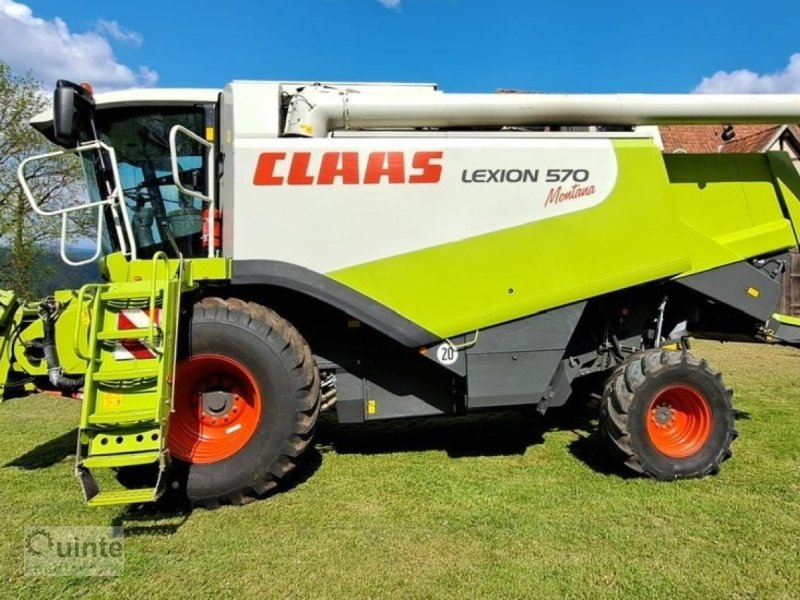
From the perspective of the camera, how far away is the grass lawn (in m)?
2.76

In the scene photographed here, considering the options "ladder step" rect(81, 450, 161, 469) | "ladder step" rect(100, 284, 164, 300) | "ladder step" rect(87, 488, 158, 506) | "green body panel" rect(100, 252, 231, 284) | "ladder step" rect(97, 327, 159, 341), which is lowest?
"ladder step" rect(87, 488, 158, 506)

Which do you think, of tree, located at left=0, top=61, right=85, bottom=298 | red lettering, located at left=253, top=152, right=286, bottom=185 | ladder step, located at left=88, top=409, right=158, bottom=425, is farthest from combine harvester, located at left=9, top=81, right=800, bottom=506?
tree, located at left=0, top=61, right=85, bottom=298

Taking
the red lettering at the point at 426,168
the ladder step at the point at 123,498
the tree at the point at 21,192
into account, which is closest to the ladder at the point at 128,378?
the ladder step at the point at 123,498

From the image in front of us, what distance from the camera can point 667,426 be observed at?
13.6ft

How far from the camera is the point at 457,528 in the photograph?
10.9 ft

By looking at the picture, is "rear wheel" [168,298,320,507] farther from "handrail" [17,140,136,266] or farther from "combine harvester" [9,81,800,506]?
"handrail" [17,140,136,266]

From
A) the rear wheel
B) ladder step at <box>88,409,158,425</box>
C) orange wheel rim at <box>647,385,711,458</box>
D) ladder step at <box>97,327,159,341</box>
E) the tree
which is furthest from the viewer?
the tree

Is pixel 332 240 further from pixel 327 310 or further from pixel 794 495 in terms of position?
pixel 794 495

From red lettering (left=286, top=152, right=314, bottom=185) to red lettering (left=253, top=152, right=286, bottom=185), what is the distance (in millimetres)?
78

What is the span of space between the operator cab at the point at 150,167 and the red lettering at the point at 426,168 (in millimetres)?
1318

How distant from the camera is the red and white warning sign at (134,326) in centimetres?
346

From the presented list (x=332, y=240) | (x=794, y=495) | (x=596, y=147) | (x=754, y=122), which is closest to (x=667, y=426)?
(x=794, y=495)

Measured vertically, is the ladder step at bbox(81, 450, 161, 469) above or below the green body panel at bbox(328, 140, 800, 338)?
below

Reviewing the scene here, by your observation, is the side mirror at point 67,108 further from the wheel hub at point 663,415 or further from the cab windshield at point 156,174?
the wheel hub at point 663,415
